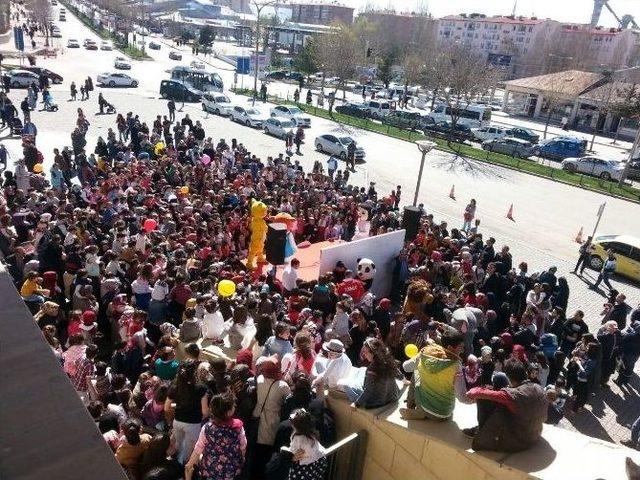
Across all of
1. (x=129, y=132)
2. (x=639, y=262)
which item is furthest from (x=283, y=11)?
(x=639, y=262)

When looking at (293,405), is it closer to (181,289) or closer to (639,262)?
Result: (181,289)

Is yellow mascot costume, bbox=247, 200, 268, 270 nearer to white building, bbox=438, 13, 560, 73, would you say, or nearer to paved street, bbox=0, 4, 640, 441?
paved street, bbox=0, 4, 640, 441

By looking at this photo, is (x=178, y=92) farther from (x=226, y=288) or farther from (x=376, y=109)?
(x=226, y=288)

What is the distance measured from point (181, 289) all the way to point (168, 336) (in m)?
1.88

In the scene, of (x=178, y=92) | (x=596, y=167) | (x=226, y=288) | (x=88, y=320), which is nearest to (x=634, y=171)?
(x=596, y=167)

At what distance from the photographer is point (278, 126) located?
31.8 metres

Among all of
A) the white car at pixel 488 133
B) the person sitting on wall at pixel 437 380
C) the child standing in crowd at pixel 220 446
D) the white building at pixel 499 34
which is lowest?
the white car at pixel 488 133

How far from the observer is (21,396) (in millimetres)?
3049

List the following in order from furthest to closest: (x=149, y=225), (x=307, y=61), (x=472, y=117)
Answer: (x=307, y=61)
(x=472, y=117)
(x=149, y=225)

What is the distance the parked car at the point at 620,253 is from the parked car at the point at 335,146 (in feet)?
44.7

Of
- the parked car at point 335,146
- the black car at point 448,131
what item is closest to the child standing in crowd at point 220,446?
the parked car at point 335,146

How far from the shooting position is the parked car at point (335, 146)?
28027mm

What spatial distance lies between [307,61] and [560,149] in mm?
31711

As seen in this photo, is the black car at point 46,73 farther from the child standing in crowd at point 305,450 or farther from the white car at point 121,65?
the child standing in crowd at point 305,450
